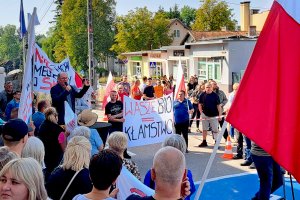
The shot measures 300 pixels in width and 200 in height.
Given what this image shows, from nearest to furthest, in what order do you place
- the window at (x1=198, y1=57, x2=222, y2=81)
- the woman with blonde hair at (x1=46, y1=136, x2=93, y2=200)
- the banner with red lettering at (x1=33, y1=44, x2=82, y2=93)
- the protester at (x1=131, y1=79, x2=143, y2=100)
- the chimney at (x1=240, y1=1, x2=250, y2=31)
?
the woman with blonde hair at (x1=46, y1=136, x2=93, y2=200), the banner with red lettering at (x1=33, y1=44, x2=82, y2=93), the protester at (x1=131, y1=79, x2=143, y2=100), the window at (x1=198, y1=57, x2=222, y2=81), the chimney at (x1=240, y1=1, x2=250, y2=31)

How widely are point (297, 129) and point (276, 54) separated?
724 millimetres

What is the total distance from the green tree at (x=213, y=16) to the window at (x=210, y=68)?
94.8 feet

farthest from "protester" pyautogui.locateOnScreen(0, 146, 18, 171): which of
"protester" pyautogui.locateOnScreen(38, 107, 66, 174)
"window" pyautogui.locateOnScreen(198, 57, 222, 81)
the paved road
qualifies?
"window" pyautogui.locateOnScreen(198, 57, 222, 81)

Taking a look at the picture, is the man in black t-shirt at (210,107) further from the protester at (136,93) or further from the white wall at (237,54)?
the white wall at (237,54)

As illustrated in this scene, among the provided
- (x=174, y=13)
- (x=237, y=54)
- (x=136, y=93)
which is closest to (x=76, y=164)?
(x=136, y=93)

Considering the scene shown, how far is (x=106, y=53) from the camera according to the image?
6112 cm

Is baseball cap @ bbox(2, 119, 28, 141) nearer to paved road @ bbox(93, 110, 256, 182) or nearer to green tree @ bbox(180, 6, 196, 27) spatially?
paved road @ bbox(93, 110, 256, 182)

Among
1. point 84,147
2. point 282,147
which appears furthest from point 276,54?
point 84,147

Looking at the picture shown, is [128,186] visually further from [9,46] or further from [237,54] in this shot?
[9,46]

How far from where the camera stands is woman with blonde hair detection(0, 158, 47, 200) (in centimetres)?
275

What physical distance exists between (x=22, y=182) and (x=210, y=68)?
2758 cm

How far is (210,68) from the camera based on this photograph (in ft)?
97.3

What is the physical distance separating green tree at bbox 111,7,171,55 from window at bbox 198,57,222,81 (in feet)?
73.8

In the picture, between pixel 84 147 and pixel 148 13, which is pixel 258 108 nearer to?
pixel 84 147
